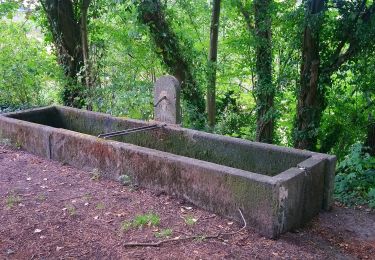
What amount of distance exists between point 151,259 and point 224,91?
9.77 meters

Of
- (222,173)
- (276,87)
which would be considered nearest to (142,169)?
(222,173)

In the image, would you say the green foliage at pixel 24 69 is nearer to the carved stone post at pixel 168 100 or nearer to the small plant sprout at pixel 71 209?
the carved stone post at pixel 168 100

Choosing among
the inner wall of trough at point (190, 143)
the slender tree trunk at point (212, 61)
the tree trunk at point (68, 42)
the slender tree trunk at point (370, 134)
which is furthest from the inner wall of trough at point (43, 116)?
the slender tree trunk at point (370, 134)

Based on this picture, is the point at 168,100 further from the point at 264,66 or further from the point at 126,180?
the point at 264,66

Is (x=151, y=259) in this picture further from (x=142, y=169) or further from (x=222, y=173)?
(x=142, y=169)

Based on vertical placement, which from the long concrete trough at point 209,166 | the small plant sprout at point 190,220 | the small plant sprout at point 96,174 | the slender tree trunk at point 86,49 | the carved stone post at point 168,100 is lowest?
the small plant sprout at point 190,220

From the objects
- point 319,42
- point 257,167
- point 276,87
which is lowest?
point 257,167

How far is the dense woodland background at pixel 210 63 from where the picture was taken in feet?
24.7

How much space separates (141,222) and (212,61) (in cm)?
706

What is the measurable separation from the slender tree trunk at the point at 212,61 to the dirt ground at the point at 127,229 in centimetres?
580

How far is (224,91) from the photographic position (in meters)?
12.9

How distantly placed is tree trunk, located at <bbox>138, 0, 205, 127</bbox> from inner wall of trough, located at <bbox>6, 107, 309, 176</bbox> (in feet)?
11.0

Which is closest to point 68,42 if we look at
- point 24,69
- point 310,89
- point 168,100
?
point 24,69

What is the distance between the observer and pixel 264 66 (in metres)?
9.59
